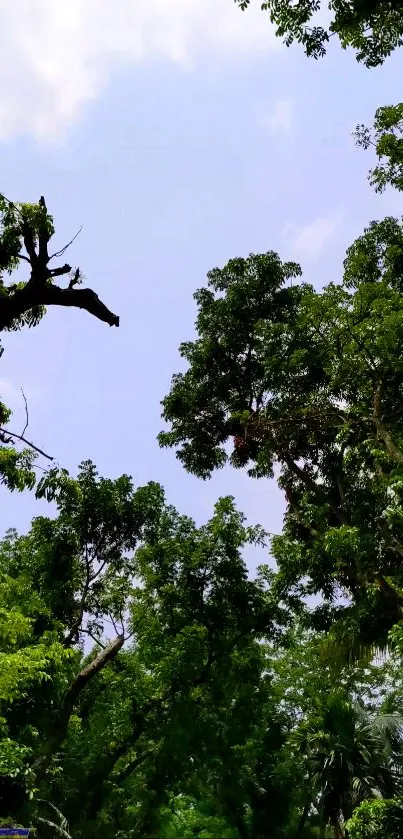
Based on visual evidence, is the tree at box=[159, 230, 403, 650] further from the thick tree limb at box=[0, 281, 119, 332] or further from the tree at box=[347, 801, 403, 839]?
the thick tree limb at box=[0, 281, 119, 332]

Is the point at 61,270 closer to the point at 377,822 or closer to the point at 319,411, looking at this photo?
the point at 319,411

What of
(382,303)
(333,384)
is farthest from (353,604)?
(382,303)

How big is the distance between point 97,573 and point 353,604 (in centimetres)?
686

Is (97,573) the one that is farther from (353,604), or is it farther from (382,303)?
(382,303)

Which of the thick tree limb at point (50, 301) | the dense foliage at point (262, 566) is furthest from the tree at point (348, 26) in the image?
the thick tree limb at point (50, 301)

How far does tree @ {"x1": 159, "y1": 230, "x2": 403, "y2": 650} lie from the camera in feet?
35.6

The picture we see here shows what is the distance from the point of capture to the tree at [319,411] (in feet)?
35.6

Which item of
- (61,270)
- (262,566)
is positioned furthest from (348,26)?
(262,566)

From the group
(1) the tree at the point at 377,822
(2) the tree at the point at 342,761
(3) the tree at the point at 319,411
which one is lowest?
(1) the tree at the point at 377,822

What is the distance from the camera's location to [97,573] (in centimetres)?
1549

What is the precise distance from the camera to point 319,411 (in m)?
13.4

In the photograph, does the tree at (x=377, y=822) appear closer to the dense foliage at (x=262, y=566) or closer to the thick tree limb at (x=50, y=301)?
the dense foliage at (x=262, y=566)

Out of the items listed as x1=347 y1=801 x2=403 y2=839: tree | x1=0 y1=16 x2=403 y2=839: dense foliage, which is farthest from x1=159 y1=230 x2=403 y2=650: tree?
x1=347 y1=801 x2=403 y2=839: tree

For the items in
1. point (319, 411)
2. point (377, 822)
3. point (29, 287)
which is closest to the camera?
point (29, 287)
